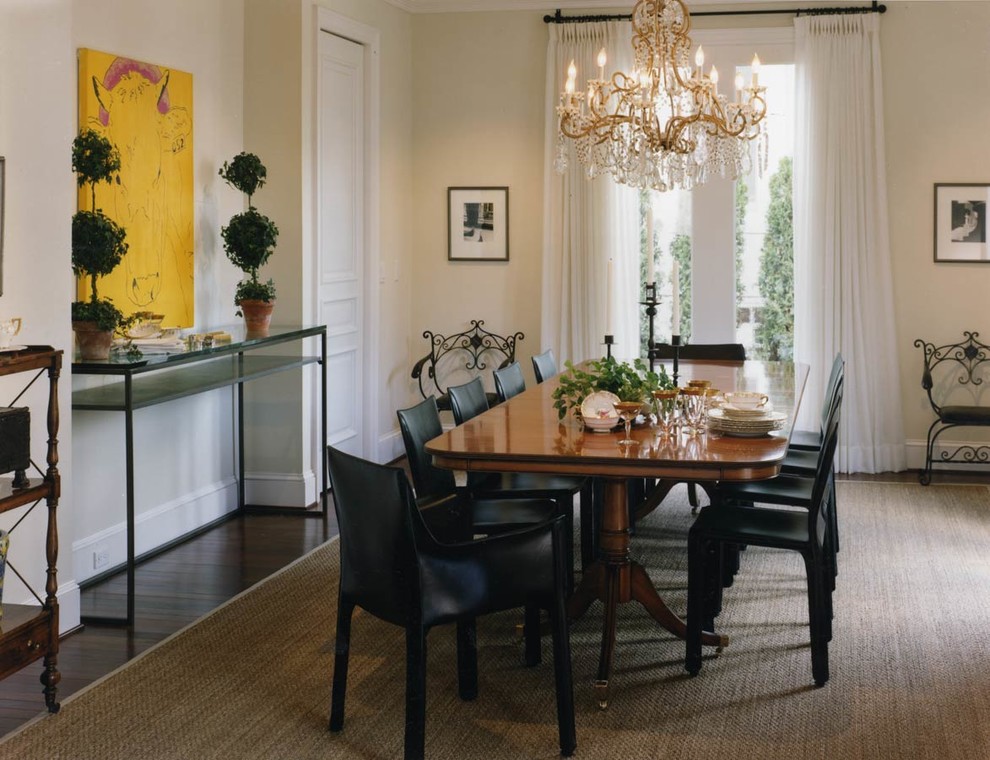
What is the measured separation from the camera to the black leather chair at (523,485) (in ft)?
14.8

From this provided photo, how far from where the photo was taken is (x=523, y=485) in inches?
185

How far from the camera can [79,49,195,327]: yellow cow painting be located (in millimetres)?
4910

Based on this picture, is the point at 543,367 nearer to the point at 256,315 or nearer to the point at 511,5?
the point at 256,315


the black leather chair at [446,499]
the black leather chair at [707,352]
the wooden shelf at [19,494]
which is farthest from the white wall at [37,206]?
the black leather chair at [707,352]

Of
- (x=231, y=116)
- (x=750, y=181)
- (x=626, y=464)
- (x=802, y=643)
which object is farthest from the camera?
(x=750, y=181)

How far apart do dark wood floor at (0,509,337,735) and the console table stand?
14 centimetres

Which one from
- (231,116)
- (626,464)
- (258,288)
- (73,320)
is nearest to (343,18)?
(231,116)

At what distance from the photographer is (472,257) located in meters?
7.89

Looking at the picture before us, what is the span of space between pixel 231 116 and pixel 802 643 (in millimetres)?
3806

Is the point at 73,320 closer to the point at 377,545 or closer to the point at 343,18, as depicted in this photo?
the point at 377,545

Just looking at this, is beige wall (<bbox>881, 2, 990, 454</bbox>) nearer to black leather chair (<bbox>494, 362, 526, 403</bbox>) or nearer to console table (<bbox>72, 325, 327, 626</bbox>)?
black leather chair (<bbox>494, 362, 526, 403</bbox>)

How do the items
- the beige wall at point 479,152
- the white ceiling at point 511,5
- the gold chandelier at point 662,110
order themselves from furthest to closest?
the beige wall at point 479,152, the white ceiling at point 511,5, the gold chandelier at point 662,110

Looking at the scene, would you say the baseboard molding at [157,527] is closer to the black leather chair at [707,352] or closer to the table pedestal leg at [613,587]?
the table pedestal leg at [613,587]

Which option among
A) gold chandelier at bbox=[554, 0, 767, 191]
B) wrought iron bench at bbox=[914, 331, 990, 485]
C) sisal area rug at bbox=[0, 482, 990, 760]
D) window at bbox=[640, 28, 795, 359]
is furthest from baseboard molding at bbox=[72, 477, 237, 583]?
wrought iron bench at bbox=[914, 331, 990, 485]
